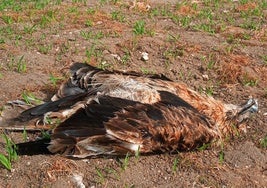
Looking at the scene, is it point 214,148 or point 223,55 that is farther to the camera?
point 223,55

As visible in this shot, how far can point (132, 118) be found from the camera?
403cm

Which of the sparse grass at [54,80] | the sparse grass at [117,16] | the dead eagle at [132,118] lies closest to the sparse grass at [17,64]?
the sparse grass at [54,80]

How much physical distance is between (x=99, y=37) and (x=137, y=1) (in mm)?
2818

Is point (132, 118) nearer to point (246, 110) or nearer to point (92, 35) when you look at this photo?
point (246, 110)

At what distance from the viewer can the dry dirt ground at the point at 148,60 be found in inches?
159

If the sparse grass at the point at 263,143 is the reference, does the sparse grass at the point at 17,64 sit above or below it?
above

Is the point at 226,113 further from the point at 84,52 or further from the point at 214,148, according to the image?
the point at 84,52

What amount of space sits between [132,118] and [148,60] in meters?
2.65

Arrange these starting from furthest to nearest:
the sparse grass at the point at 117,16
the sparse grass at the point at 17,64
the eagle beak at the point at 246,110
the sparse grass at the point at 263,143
Result: the sparse grass at the point at 117,16, the sparse grass at the point at 17,64, the eagle beak at the point at 246,110, the sparse grass at the point at 263,143

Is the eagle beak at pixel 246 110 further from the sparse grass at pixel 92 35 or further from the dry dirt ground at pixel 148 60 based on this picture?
the sparse grass at pixel 92 35

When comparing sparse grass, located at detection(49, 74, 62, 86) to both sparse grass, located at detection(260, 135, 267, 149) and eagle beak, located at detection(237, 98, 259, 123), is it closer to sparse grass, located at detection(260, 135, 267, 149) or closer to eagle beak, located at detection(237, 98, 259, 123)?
eagle beak, located at detection(237, 98, 259, 123)

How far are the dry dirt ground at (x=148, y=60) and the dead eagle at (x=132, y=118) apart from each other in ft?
0.56

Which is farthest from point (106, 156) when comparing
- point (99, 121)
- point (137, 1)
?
point (137, 1)

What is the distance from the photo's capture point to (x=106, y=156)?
4160 mm
